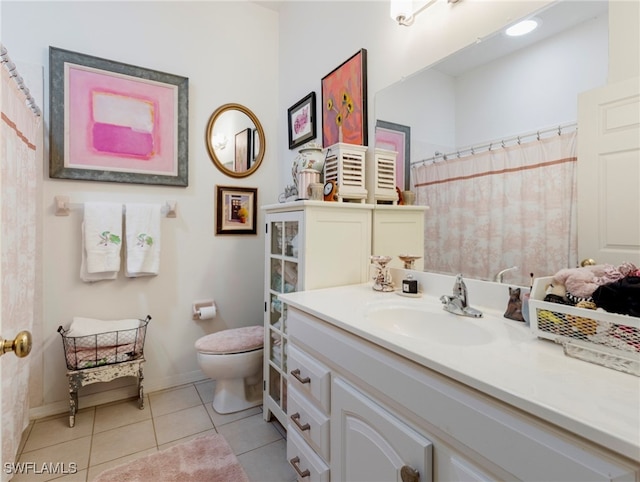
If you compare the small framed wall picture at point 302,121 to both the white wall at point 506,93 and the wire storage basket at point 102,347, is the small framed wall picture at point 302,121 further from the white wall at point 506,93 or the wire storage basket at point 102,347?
the wire storage basket at point 102,347

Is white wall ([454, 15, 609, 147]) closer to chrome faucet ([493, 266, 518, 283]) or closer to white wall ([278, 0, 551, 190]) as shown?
white wall ([278, 0, 551, 190])

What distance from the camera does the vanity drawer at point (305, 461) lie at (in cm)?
107

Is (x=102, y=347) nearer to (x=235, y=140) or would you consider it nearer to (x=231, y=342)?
(x=231, y=342)

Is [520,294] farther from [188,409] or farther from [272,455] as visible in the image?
[188,409]

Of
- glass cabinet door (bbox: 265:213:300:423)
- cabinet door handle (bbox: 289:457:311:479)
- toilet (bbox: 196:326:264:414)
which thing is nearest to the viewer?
cabinet door handle (bbox: 289:457:311:479)

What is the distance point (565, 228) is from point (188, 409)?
2.16 m

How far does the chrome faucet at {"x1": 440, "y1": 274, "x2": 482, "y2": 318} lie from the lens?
105 centimetres

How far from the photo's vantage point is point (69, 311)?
1923 mm

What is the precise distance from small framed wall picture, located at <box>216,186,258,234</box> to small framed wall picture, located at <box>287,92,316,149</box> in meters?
0.53

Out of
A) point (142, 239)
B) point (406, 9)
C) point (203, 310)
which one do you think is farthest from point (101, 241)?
point (406, 9)

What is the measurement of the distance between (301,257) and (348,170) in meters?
0.53

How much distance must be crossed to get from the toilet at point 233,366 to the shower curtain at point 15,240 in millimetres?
804

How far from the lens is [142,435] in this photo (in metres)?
1.69

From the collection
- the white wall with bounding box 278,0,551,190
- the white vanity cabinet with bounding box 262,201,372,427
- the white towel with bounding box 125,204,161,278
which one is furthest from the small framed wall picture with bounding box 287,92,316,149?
the white towel with bounding box 125,204,161,278
